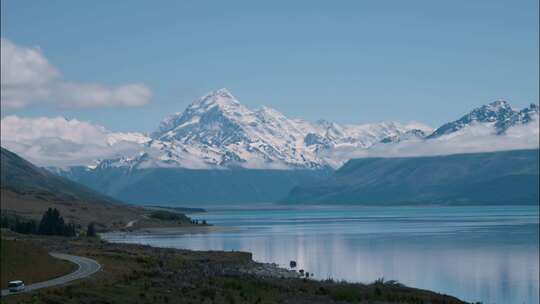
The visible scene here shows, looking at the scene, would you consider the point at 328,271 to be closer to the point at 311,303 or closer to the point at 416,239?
the point at 311,303

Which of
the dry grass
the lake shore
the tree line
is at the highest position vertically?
the tree line

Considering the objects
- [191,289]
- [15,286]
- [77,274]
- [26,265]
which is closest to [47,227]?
[77,274]

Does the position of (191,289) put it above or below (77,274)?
below

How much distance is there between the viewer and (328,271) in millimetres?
115188

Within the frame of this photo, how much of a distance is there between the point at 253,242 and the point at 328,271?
65769 mm

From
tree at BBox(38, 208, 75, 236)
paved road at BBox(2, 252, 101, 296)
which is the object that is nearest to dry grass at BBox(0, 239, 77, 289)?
paved road at BBox(2, 252, 101, 296)

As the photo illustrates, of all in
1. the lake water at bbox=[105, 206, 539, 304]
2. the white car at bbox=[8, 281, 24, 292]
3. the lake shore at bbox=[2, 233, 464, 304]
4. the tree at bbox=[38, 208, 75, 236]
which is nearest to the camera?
the white car at bbox=[8, 281, 24, 292]

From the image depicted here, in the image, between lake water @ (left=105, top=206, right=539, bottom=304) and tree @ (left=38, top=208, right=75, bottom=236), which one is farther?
tree @ (left=38, top=208, right=75, bottom=236)

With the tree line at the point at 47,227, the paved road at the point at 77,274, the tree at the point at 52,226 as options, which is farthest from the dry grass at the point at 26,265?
the tree at the point at 52,226

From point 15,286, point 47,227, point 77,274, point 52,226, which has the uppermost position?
point 52,226

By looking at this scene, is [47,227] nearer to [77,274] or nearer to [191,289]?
[77,274]

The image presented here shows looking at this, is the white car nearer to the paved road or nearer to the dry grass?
the paved road

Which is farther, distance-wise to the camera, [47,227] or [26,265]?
[47,227]

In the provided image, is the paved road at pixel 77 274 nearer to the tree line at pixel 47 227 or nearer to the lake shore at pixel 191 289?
the lake shore at pixel 191 289
